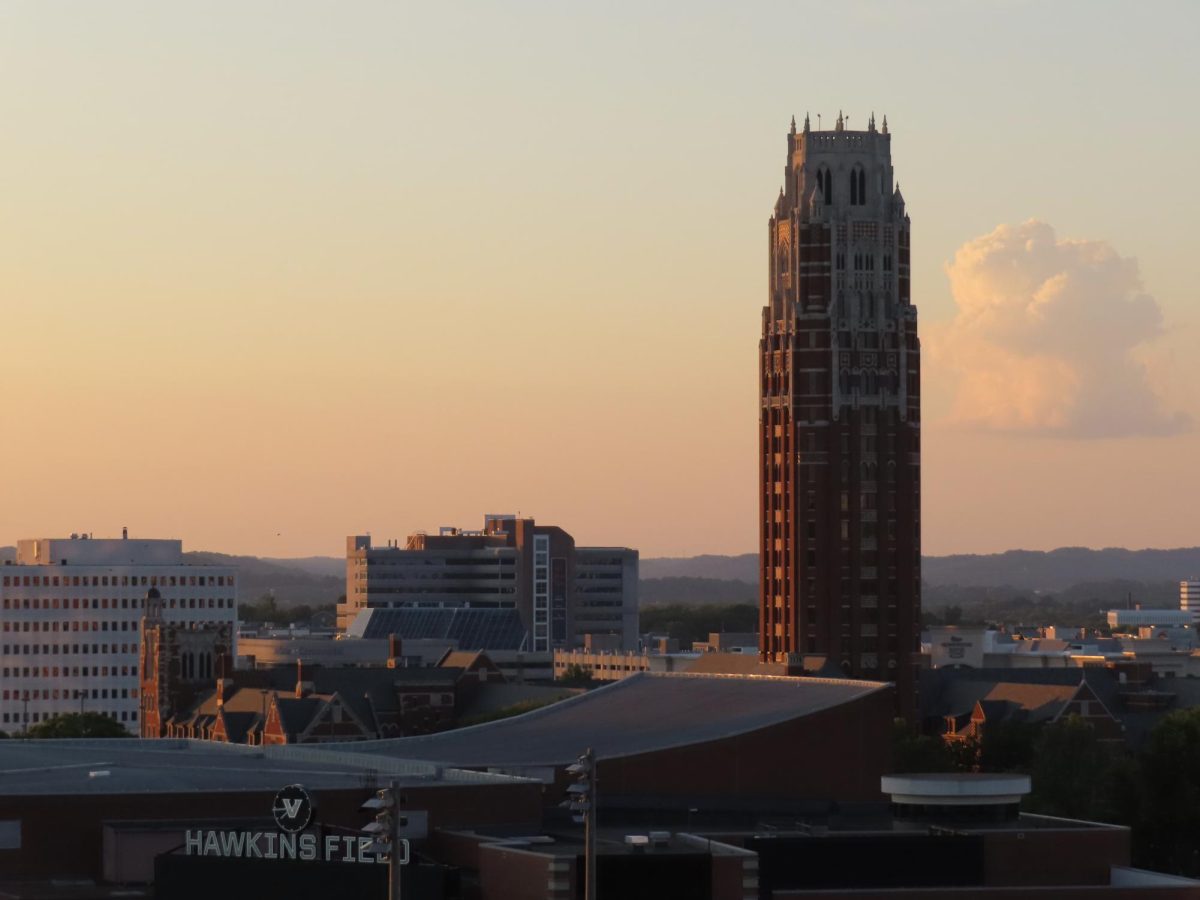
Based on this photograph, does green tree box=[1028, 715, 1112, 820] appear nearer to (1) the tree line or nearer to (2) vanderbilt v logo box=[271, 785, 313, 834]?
(1) the tree line

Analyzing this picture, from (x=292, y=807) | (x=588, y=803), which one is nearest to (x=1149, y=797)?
(x=292, y=807)

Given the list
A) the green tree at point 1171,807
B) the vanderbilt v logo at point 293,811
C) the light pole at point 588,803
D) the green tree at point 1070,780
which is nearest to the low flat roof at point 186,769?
the vanderbilt v logo at point 293,811

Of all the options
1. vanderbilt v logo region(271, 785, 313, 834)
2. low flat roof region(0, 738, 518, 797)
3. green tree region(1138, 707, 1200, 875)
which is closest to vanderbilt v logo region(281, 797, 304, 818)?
vanderbilt v logo region(271, 785, 313, 834)

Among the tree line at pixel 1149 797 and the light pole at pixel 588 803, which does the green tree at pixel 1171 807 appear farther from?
the light pole at pixel 588 803

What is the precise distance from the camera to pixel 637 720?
538 feet

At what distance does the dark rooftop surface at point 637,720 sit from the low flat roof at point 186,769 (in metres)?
6.15

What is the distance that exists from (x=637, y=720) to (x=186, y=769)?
36758 millimetres

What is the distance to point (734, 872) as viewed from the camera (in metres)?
104

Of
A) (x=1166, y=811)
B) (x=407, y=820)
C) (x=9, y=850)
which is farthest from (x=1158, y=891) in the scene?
(x=1166, y=811)

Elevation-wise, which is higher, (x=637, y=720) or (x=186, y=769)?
(x=637, y=720)

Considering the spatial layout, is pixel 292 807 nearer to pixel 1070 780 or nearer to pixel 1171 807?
pixel 1171 807

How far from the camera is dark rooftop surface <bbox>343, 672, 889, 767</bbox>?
490 ft

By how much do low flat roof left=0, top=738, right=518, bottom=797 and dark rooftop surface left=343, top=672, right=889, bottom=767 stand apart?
615 centimetres

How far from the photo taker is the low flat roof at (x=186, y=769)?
12538cm
